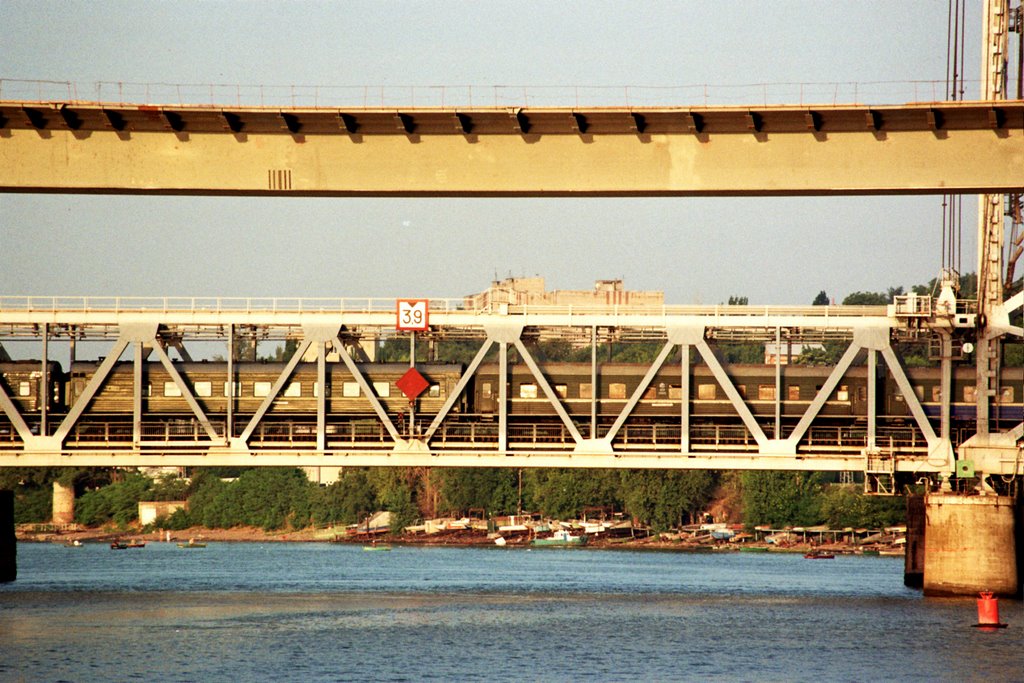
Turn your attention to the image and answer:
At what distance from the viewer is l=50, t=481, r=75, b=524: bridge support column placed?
172000 millimetres

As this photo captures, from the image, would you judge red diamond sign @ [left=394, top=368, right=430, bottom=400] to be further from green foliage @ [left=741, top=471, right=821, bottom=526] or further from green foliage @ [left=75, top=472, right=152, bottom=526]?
green foliage @ [left=75, top=472, right=152, bottom=526]

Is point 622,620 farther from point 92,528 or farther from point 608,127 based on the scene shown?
point 92,528

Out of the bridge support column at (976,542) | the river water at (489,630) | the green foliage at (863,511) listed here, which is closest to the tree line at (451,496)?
the green foliage at (863,511)

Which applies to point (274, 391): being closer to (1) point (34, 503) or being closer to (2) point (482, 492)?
(2) point (482, 492)

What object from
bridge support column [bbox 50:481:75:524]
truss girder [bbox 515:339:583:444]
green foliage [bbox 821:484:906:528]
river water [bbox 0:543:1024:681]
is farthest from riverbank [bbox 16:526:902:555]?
truss girder [bbox 515:339:583:444]

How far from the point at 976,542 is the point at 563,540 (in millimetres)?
83546

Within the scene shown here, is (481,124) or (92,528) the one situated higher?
(481,124)

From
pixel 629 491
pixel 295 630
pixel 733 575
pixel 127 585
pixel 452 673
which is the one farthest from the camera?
pixel 629 491

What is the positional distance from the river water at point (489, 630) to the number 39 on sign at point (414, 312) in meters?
11.5

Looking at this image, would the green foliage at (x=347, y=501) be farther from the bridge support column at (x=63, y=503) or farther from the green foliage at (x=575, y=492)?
the bridge support column at (x=63, y=503)

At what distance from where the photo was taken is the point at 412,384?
70188mm

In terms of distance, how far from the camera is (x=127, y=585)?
262ft

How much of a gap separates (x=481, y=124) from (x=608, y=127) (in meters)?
3.86

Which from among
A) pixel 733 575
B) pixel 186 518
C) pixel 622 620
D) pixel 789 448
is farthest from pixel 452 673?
pixel 186 518
